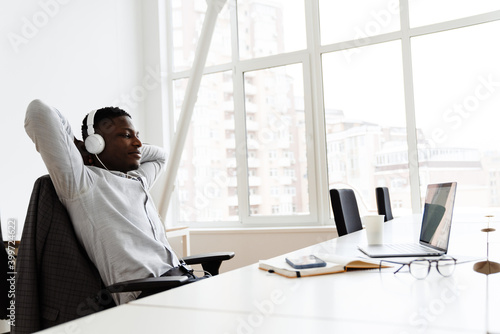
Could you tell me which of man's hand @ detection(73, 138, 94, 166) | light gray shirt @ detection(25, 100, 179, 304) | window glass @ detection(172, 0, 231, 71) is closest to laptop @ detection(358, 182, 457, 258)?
light gray shirt @ detection(25, 100, 179, 304)

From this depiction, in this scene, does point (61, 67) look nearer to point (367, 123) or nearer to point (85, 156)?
point (85, 156)

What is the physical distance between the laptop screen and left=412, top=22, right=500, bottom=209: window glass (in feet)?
7.56

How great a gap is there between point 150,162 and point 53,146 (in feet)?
2.93

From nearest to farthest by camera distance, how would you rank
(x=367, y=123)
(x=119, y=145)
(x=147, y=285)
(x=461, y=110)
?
(x=147, y=285), (x=119, y=145), (x=461, y=110), (x=367, y=123)

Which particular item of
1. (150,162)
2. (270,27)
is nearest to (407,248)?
(150,162)

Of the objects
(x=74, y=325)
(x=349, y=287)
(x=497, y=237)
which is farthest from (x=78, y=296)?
(x=497, y=237)

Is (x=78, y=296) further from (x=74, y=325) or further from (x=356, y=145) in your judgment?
(x=356, y=145)

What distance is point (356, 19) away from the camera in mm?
4102

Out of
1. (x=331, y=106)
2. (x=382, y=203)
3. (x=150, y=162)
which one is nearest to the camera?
(x=150, y=162)

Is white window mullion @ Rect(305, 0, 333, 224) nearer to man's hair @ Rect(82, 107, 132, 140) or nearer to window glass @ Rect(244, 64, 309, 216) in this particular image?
window glass @ Rect(244, 64, 309, 216)

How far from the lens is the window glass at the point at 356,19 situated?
13.1ft

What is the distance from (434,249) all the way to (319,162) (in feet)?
9.17

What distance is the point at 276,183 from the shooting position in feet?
14.2

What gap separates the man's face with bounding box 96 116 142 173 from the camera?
1.97 m
